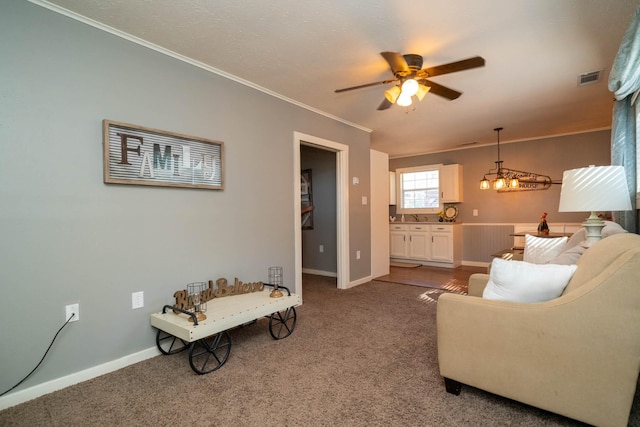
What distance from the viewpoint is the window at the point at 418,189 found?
6586 mm

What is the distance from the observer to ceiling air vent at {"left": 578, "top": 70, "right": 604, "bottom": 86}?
2.95 meters

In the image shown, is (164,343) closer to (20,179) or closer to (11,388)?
(11,388)

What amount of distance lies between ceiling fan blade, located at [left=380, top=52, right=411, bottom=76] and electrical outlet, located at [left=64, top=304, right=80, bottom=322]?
8.44 ft

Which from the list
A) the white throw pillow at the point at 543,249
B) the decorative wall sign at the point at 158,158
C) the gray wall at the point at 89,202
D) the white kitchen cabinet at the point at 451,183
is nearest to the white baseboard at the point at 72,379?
Result: the gray wall at the point at 89,202

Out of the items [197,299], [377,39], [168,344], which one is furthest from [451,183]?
[168,344]

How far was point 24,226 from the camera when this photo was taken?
1808mm

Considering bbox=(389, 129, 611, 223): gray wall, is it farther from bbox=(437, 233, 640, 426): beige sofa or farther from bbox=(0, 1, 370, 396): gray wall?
bbox=(0, 1, 370, 396): gray wall

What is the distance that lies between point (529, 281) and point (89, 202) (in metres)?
2.68

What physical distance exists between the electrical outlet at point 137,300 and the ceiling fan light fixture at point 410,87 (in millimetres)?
2450

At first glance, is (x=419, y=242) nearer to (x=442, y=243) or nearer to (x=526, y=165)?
(x=442, y=243)

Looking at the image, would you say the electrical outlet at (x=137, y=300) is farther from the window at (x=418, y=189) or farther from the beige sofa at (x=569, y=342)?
the window at (x=418, y=189)

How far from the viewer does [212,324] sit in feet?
6.72

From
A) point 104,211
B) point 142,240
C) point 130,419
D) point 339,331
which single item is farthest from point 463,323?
point 104,211

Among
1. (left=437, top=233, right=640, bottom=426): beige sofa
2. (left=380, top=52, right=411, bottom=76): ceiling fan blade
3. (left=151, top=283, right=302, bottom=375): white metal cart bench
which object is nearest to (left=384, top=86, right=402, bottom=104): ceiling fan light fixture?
(left=380, top=52, right=411, bottom=76): ceiling fan blade
